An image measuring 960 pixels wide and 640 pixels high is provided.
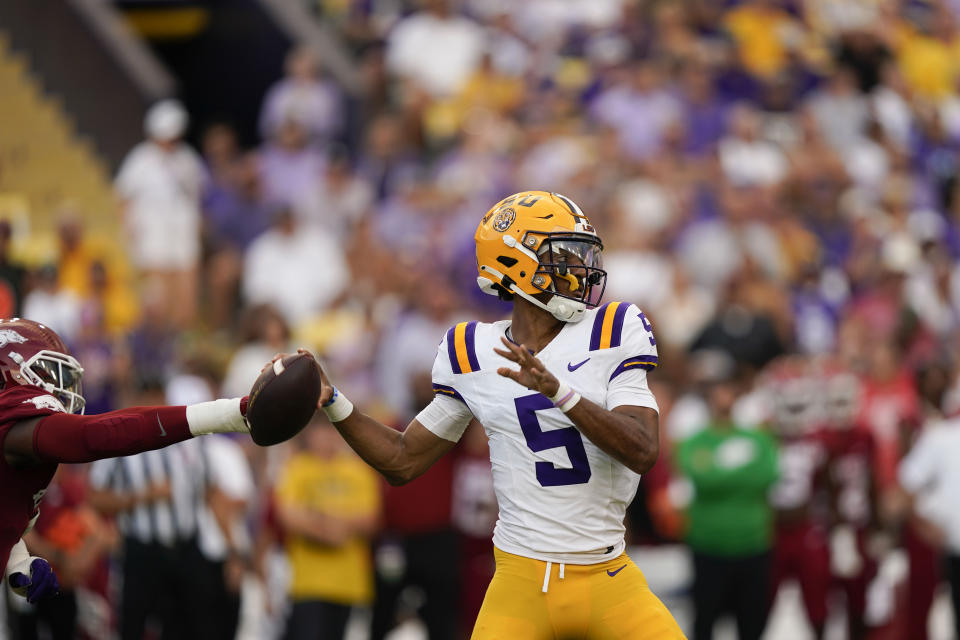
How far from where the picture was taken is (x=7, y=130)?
43.3ft

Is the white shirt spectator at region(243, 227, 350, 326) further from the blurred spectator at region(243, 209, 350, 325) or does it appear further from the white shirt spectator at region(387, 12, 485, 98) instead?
the white shirt spectator at region(387, 12, 485, 98)

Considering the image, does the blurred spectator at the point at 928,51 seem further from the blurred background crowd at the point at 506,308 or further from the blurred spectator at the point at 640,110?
the blurred spectator at the point at 640,110

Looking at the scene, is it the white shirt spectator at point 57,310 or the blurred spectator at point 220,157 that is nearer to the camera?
the white shirt spectator at point 57,310

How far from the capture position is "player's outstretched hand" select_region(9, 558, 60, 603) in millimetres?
4371

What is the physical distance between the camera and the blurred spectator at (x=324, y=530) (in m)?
7.89

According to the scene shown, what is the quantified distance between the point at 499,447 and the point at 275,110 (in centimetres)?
858

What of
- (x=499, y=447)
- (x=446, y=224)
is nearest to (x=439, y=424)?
(x=499, y=447)

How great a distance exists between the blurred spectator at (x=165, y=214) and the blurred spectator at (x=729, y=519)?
15.1 feet

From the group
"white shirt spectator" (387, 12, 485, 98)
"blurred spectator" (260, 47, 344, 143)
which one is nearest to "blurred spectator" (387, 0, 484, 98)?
"white shirt spectator" (387, 12, 485, 98)

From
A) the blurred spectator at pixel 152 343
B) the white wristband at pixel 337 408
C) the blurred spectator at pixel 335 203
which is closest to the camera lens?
the white wristband at pixel 337 408

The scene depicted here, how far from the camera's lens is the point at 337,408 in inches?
183

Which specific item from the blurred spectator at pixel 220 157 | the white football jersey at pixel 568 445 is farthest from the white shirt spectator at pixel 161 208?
the white football jersey at pixel 568 445

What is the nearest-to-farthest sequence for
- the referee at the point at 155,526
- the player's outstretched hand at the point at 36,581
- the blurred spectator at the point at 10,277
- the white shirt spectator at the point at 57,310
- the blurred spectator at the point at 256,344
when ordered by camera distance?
the player's outstretched hand at the point at 36,581, the referee at the point at 155,526, the blurred spectator at the point at 10,277, the blurred spectator at the point at 256,344, the white shirt spectator at the point at 57,310

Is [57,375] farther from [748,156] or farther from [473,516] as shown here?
[748,156]
